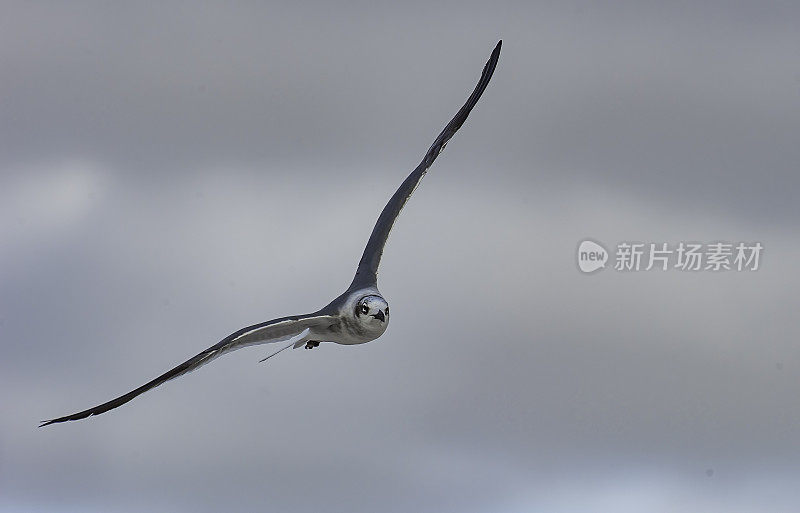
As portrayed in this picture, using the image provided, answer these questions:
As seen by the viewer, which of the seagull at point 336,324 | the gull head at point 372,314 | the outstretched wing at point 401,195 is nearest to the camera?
the seagull at point 336,324

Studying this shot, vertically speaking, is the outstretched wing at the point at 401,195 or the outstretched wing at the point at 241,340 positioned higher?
the outstretched wing at the point at 401,195

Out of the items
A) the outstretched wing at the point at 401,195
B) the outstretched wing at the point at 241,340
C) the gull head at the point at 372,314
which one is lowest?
the outstretched wing at the point at 241,340

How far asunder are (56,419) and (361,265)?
41.9ft

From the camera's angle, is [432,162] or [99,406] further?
[432,162]

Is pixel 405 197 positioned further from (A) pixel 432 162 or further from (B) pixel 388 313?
(B) pixel 388 313

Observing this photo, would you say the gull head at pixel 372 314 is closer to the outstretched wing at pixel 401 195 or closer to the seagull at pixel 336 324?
the seagull at pixel 336 324

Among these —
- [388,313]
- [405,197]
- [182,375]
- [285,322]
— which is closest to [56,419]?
[182,375]

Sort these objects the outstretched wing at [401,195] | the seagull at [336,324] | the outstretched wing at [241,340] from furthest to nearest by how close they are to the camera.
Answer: the outstretched wing at [401,195], the seagull at [336,324], the outstretched wing at [241,340]

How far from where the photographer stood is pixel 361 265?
36531 millimetres

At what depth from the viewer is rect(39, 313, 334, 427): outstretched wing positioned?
90.3 feet

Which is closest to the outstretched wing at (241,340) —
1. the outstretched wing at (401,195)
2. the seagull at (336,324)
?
the seagull at (336,324)

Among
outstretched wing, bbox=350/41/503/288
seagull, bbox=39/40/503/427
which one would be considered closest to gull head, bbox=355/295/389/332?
seagull, bbox=39/40/503/427

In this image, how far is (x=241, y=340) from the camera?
100ft

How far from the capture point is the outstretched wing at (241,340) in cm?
2752
